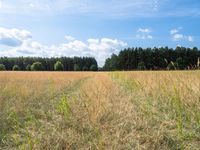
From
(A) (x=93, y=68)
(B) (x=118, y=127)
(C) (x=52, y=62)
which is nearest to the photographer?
(B) (x=118, y=127)

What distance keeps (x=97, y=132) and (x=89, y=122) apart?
26.9 inches

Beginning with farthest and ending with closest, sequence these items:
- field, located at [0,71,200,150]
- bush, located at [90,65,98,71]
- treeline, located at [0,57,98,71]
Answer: treeline, located at [0,57,98,71], bush, located at [90,65,98,71], field, located at [0,71,200,150]

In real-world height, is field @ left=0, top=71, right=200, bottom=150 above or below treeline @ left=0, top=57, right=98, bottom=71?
below

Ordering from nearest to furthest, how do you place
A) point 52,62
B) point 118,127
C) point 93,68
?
point 118,127 < point 93,68 < point 52,62

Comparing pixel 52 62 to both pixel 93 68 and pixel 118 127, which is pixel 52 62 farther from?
pixel 118 127

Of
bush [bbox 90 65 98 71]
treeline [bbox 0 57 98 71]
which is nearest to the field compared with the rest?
bush [bbox 90 65 98 71]

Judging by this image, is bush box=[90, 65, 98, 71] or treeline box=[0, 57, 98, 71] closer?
bush box=[90, 65, 98, 71]

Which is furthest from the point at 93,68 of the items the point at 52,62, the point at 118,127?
the point at 118,127

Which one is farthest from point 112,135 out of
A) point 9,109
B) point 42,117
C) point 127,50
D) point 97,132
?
point 127,50

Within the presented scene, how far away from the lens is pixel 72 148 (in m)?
4.96

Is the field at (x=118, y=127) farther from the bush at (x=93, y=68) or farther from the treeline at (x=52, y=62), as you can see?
the treeline at (x=52, y=62)

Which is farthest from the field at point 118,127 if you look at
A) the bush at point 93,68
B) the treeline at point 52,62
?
the treeline at point 52,62

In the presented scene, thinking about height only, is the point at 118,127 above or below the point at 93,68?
below

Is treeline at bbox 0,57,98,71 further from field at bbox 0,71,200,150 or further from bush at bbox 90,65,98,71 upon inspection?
field at bbox 0,71,200,150
